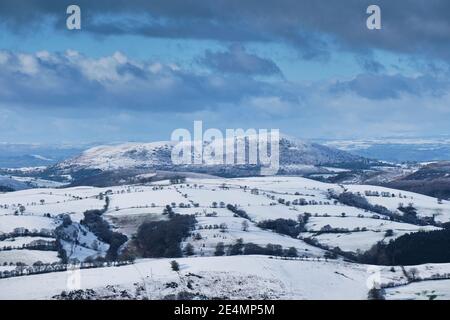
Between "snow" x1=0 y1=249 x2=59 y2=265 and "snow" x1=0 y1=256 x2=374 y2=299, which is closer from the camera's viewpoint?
"snow" x1=0 y1=256 x2=374 y2=299

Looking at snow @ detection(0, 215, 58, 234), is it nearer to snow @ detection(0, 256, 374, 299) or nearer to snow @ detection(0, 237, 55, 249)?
snow @ detection(0, 237, 55, 249)

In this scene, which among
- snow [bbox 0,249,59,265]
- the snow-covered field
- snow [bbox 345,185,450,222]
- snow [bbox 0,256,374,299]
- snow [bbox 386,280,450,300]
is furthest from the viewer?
snow [bbox 345,185,450,222]

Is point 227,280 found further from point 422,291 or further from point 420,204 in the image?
point 420,204

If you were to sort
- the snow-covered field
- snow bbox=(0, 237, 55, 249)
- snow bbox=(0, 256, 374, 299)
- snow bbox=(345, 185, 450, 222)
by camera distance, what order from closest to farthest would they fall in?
1. snow bbox=(0, 256, 374, 299)
2. the snow-covered field
3. snow bbox=(0, 237, 55, 249)
4. snow bbox=(345, 185, 450, 222)

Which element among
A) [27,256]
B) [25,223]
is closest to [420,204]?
[25,223]

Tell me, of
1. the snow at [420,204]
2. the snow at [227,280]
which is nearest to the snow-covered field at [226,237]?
the snow at [227,280]

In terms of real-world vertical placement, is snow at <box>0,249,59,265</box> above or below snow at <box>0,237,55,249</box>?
below

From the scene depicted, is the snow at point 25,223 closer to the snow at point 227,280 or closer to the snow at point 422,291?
the snow at point 227,280

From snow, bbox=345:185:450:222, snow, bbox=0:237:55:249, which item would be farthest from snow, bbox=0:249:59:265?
snow, bbox=345:185:450:222
